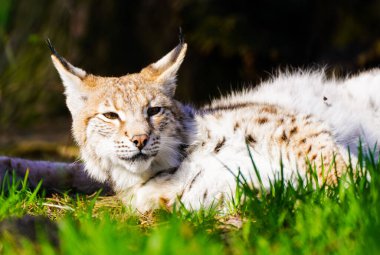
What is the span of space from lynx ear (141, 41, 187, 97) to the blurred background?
306cm

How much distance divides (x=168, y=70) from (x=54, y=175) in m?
1.26

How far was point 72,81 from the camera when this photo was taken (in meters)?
4.71

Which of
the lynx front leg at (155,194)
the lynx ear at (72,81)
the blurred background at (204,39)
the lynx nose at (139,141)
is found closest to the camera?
the lynx nose at (139,141)

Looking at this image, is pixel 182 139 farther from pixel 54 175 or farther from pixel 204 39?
pixel 204 39

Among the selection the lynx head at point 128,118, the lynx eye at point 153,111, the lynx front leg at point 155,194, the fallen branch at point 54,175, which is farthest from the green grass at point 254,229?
the fallen branch at point 54,175

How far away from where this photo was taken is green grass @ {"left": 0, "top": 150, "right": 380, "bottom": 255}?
8.74 feet

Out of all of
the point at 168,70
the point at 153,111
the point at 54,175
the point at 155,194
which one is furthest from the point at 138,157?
the point at 54,175

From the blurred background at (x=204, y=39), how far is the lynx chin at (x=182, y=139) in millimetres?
3045

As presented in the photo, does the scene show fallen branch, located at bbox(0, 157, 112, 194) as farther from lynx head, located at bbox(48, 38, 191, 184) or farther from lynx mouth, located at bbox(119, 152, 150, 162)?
lynx mouth, located at bbox(119, 152, 150, 162)

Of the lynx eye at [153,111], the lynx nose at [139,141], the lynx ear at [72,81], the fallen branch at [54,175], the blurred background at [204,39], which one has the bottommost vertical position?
the fallen branch at [54,175]

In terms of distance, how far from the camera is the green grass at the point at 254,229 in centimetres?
266

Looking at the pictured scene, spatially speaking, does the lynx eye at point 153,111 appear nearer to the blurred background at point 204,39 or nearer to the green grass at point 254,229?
the green grass at point 254,229

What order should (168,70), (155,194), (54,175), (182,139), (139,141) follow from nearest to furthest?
(139,141), (155,194), (182,139), (168,70), (54,175)

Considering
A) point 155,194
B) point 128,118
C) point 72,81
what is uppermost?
point 72,81
